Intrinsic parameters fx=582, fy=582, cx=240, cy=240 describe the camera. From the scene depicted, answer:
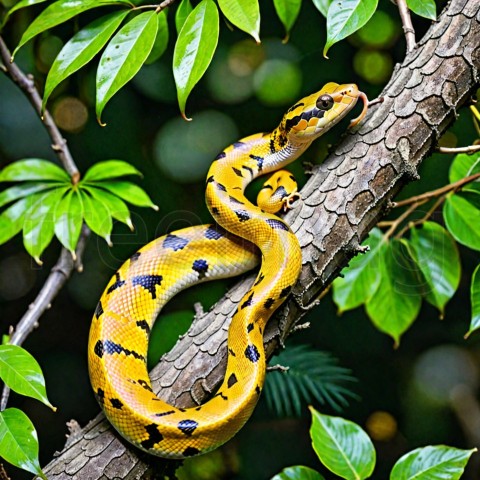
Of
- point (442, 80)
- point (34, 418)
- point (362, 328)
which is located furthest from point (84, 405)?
point (442, 80)

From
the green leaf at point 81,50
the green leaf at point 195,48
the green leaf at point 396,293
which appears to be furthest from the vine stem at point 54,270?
the green leaf at point 396,293

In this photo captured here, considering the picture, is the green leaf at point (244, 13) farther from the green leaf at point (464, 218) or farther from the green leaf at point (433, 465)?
the green leaf at point (433, 465)

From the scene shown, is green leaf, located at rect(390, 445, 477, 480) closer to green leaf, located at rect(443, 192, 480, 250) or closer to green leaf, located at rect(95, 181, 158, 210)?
green leaf, located at rect(443, 192, 480, 250)

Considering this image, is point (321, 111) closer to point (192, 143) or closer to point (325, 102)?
point (325, 102)

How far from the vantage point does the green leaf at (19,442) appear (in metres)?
1.02

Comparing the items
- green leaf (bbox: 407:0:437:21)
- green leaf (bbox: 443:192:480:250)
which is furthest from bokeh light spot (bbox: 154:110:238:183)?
green leaf (bbox: 407:0:437:21)

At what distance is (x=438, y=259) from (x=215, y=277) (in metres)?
0.69

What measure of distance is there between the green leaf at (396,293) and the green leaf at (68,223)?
2.96 ft

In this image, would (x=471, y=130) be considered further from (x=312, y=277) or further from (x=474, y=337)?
(x=312, y=277)

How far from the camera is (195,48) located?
1.11 meters

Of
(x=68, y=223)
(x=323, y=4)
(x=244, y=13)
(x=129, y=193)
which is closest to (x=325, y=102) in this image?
(x=323, y=4)

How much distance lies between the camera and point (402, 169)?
1.31 metres

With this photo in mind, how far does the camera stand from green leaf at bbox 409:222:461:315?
1.72 meters

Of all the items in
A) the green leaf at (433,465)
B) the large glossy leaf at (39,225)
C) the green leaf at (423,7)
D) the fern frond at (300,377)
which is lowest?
the fern frond at (300,377)
